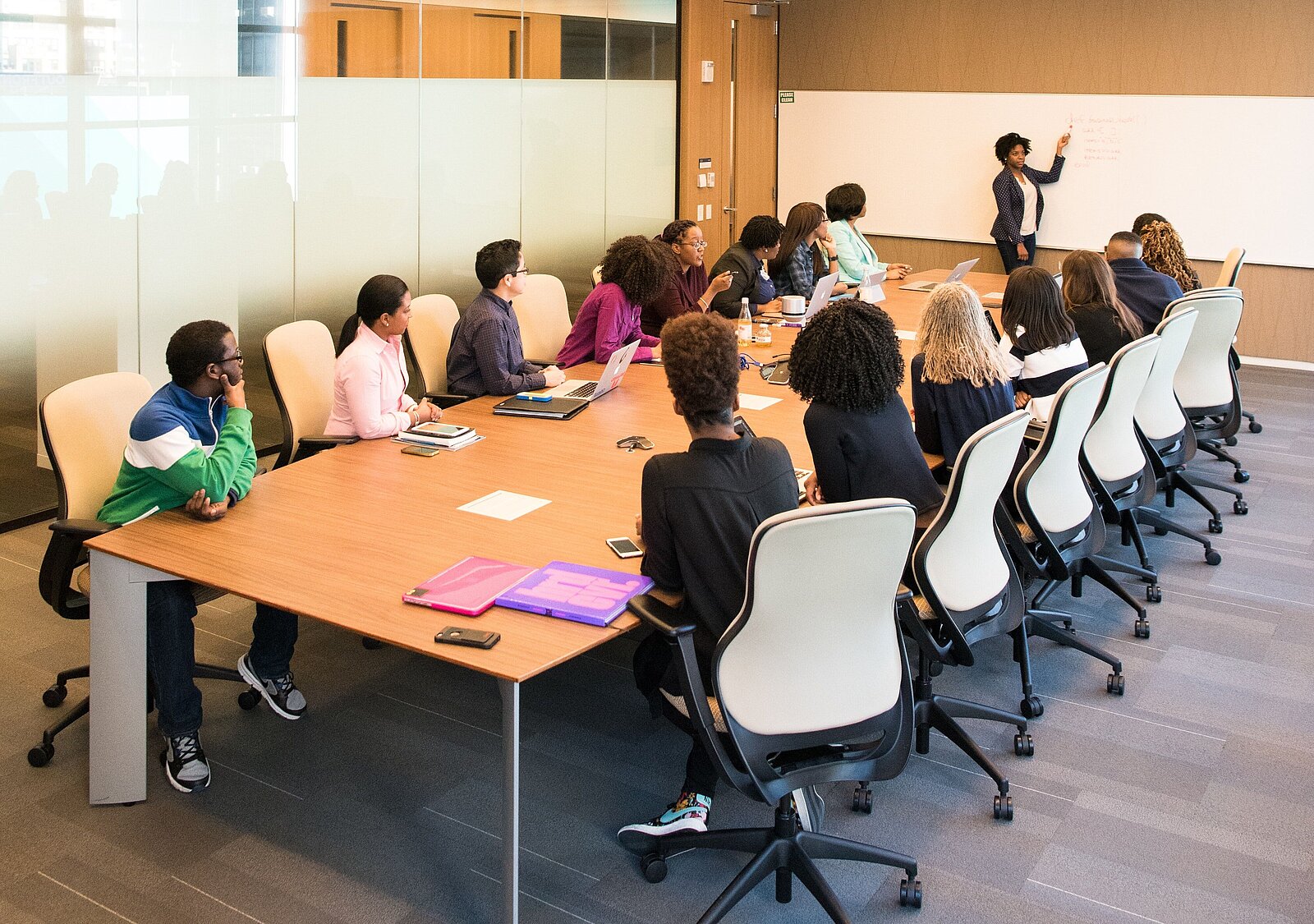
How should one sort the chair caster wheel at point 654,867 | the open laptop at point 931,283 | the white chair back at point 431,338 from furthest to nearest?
the open laptop at point 931,283 → the white chair back at point 431,338 → the chair caster wheel at point 654,867

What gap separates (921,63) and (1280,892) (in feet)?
27.7

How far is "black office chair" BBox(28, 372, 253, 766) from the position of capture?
341cm

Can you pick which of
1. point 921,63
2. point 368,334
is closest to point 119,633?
point 368,334

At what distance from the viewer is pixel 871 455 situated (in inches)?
135

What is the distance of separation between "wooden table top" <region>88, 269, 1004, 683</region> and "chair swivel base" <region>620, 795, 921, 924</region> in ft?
1.95

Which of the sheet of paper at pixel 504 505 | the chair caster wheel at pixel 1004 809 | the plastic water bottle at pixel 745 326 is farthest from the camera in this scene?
the plastic water bottle at pixel 745 326

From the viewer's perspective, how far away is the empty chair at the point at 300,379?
4.52 meters

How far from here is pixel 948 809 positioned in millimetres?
3340

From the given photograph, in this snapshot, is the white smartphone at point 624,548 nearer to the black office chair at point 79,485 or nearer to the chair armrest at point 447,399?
the black office chair at point 79,485

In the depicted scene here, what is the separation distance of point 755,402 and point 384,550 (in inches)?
81.0

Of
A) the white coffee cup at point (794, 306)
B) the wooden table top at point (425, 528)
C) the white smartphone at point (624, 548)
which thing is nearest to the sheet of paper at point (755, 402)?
the wooden table top at point (425, 528)

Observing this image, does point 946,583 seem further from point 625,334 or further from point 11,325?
point 11,325

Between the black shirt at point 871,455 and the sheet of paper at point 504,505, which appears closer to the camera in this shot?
the black shirt at point 871,455

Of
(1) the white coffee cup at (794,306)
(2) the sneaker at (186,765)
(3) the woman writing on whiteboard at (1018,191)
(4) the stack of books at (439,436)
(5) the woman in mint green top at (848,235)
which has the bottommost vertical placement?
(2) the sneaker at (186,765)
